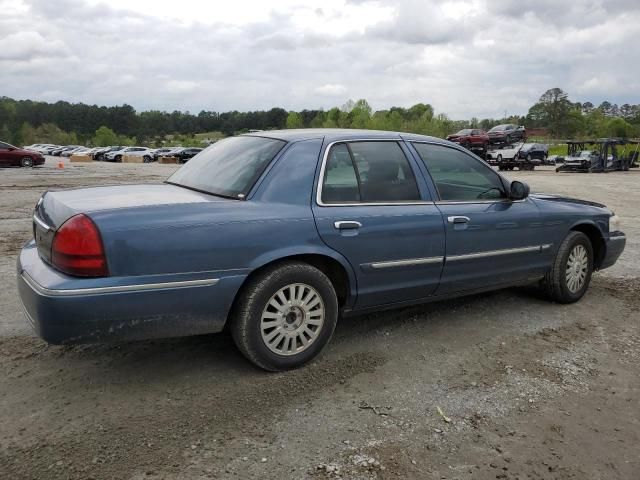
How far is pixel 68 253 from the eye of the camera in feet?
9.70

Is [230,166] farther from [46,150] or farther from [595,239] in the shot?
[46,150]

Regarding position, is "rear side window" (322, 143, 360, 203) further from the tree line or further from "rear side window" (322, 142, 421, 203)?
the tree line

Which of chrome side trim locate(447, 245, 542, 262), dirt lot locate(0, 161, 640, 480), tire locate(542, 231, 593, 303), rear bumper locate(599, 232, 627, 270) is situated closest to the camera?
dirt lot locate(0, 161, 640, 480)

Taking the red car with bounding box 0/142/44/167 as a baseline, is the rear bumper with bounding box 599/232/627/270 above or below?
below

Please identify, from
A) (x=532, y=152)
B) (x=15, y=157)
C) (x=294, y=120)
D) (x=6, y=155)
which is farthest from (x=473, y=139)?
(x=294, y=120)

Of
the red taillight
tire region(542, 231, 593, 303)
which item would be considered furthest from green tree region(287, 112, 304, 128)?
the red taillight

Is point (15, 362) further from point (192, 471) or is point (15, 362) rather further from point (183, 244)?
point (192, 471)

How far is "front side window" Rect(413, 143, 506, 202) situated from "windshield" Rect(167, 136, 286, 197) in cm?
126

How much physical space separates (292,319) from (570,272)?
3.01 meters

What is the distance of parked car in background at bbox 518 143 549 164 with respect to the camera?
34719 mm

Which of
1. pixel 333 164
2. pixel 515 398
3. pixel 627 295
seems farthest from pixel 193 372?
pixel 627 295

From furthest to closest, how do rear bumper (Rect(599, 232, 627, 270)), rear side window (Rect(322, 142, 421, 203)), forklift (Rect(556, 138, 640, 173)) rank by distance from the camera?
forklift (Rect(556, 138, 640, 173)) → rear bumper (Rect(599, 232, 627, 270)) → rear side window (Rect(322, 142, 421, 203))

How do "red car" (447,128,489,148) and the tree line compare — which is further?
the tree line

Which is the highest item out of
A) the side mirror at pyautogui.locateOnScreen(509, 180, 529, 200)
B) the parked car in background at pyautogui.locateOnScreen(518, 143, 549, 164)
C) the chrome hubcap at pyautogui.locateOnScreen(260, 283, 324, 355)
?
the parked car in background at pyautogui.locateOnScreen(518, 143, 549, 164)
